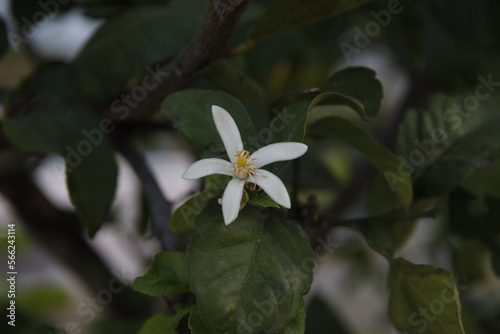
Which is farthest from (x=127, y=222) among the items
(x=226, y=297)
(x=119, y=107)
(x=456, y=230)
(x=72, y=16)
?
(x=226, y=297)

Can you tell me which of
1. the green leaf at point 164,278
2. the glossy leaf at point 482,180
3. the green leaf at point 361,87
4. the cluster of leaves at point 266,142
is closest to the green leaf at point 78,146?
the cluster of leaves at point 266,142

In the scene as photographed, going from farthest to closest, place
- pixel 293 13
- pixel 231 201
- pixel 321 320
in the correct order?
pixel 321 320 → pixel 293 13 → pixel 231 201

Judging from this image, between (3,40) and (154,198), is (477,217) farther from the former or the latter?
(3,40)

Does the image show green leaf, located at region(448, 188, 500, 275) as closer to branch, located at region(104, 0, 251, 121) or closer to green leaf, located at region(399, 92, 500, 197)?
green leaf, located at region(399, 92, 500, 197)

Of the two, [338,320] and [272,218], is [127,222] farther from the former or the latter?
[272,218]

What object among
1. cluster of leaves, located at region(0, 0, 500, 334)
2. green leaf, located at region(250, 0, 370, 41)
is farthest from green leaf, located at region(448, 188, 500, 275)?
green leaf, located at region(250, 0, 370, 41)

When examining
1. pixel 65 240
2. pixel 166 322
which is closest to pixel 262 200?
pixel 166 322
